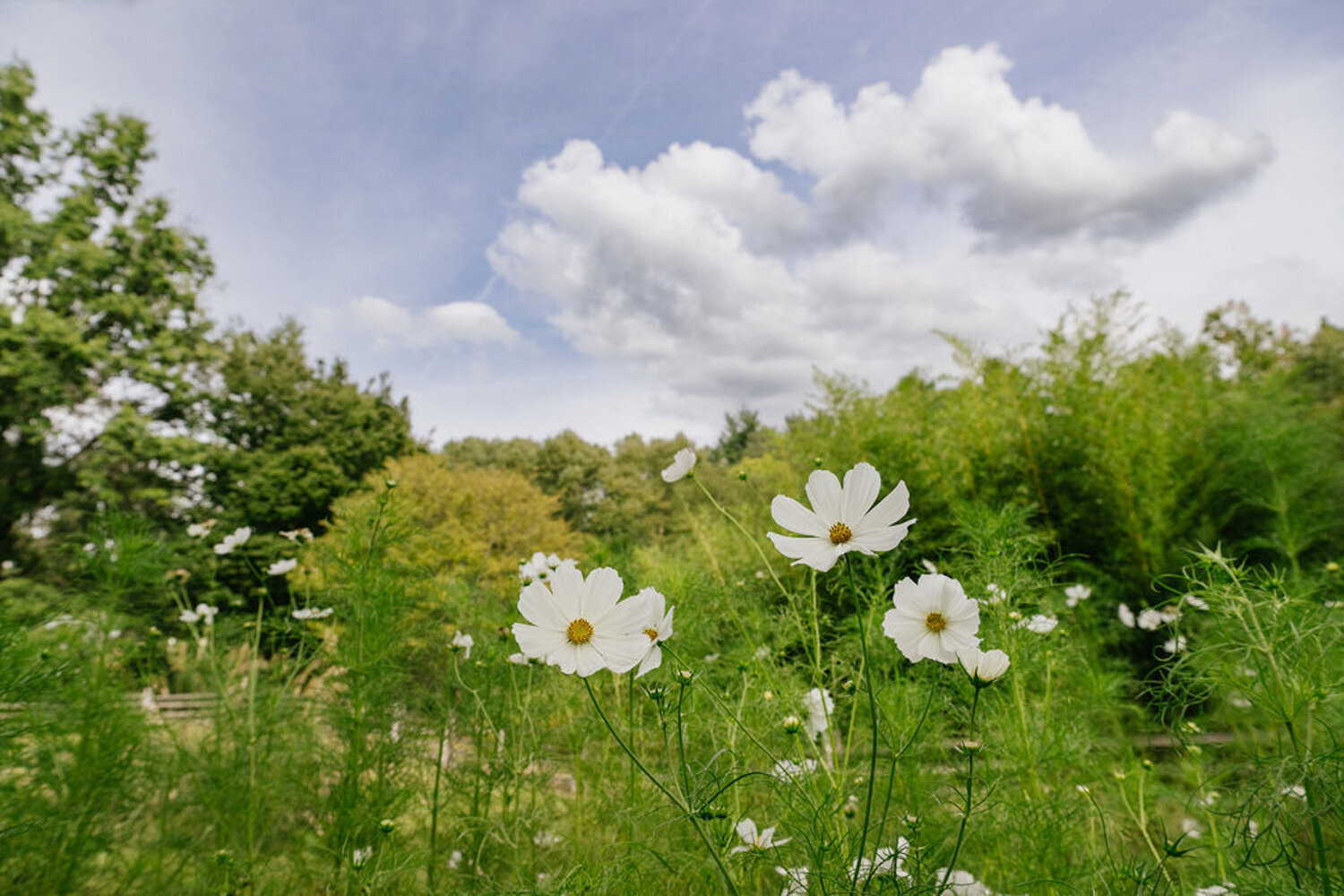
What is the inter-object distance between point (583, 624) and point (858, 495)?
385 mm

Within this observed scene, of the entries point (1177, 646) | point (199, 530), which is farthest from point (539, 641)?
point (199, 530)

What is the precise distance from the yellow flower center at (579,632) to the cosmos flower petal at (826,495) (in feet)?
1.07

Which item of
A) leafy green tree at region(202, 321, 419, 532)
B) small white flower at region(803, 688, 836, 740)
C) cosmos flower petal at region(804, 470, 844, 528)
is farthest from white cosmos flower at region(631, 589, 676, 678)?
leafy green tree at region(202, 321, 419, 532)

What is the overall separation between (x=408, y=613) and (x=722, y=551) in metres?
2.74

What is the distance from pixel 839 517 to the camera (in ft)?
2.51

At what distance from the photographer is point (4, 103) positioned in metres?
9.59

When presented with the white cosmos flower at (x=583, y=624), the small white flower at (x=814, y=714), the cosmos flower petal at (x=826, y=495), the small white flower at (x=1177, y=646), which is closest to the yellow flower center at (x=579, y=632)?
the white cosmos flower at (x=583, y=624)

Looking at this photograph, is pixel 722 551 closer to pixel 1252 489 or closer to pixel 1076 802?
pixel 1076 802

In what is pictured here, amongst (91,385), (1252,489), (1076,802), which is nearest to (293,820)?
(1076,802)

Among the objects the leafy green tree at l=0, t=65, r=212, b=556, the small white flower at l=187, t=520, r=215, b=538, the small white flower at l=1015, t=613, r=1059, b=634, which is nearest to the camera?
the small white flower at l=1015, t=613, r=1059, b=634

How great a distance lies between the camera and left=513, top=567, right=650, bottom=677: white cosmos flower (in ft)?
2.30

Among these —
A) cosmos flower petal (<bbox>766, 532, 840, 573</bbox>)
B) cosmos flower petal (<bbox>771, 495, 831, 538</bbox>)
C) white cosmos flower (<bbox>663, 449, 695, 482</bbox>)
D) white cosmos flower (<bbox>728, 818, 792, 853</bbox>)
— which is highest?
white cosmos flower (<bbox>663, 449, 695, 482</bbox>)

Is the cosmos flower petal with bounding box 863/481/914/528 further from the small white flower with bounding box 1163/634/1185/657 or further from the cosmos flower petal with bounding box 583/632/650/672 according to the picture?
the small white flower with bounding box 1163/634/1185/657

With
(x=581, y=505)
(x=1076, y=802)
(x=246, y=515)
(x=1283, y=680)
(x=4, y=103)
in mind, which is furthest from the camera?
(x=581, y=505)
